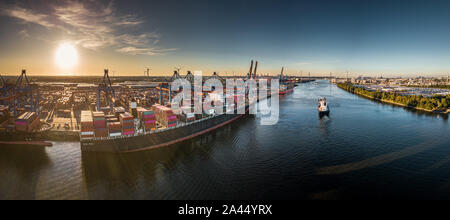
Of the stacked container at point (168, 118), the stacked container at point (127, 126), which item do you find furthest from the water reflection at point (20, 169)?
the stacked container at point (168, 118)

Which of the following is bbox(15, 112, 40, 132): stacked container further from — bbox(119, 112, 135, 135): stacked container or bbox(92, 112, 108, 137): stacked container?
bbox(119, 112, 135, 135): stacked container

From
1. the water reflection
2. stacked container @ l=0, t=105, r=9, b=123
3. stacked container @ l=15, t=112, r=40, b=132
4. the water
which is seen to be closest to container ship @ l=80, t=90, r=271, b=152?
the water

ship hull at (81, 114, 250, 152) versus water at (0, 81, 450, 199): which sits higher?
ship hull at (81, 114, 250, 152)

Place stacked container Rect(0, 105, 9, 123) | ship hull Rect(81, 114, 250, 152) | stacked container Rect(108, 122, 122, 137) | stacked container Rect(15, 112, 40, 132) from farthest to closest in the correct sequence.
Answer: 1. stacked container Rect(0, 105, 9, 123)
2. stacked container Rect(15, 112, 40, 132)
3. stacked container Rect(108, 122, 122, 137)
4. ship hull Rect(81, 114, 250, 152)

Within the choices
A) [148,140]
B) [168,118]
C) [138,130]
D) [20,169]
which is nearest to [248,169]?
[148,140]

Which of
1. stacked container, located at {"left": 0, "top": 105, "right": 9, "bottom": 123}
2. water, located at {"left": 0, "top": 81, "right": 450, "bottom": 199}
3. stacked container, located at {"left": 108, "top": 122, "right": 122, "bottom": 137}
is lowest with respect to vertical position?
water, located at {"left": 0, "top": 81, "right": 450, "bottom": 199}

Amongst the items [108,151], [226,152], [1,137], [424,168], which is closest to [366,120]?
[424,168]
